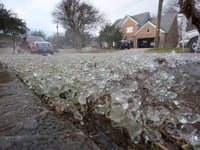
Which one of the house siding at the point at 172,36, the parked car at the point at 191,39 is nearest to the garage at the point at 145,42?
the house siding at the point at 172,36

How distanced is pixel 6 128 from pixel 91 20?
991 inches

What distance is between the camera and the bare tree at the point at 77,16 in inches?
928

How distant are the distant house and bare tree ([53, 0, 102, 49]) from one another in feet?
17.2

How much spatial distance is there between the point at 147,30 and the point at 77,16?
10251mm

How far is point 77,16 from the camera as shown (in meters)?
24.0

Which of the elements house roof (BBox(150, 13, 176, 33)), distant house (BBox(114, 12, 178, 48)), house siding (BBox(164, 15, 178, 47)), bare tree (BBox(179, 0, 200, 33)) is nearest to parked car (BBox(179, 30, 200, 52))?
bare tree (BBox(179, 0, 200, 33))

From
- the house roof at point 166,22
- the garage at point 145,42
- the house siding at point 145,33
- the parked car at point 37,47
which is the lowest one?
the parked car at point 37,47

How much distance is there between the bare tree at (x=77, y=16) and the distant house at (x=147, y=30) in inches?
206

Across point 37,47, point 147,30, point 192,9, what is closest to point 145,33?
point 147,30

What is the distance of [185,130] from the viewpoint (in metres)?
0.57

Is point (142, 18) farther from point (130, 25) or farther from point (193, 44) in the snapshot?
point (193, 44)

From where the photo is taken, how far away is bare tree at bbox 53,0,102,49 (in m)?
23.6

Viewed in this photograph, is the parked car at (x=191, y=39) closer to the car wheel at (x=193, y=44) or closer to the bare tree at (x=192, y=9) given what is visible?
the car wheel at (x=193, y=44)

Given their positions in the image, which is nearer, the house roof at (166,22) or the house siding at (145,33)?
the house roof at (166,22)
